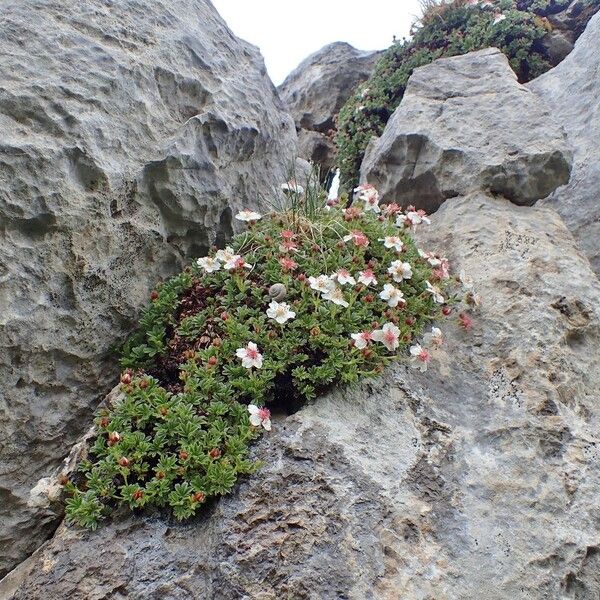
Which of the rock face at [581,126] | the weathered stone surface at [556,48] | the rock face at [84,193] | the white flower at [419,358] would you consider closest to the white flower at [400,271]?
the white flower at [419,358]

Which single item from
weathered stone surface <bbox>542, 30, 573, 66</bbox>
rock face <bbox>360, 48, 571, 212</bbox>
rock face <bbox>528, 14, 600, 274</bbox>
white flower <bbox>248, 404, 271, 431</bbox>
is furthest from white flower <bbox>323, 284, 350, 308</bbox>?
weathered stone surface <bbox>542, 30, 573, 66</bbox>

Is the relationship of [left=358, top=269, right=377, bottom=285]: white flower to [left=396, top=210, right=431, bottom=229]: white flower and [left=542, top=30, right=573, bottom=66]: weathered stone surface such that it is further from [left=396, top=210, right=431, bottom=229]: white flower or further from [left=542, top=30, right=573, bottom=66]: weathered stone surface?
[left=542, top=30, right=573, bottom=66]: weathered stone surface

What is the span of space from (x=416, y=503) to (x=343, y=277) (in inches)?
51.2

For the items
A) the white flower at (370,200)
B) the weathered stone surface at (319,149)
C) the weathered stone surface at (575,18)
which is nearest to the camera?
the white flower at (370,200)

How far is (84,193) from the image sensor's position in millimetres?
3020

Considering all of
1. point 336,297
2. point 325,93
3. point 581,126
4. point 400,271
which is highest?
point 581,126

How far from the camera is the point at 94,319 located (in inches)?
120

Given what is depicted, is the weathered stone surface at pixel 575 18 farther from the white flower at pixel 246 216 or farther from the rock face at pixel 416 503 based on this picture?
the white flower at pixel 246 216

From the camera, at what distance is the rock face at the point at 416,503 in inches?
87.7

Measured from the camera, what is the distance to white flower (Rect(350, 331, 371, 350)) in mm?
2930

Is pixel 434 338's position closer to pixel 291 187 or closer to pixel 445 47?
pixel 291 187

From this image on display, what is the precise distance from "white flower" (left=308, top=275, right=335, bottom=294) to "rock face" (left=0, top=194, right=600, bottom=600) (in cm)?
58

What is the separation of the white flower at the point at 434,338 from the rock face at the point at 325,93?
20.3ft

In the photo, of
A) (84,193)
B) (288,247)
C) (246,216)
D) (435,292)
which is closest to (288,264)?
(288,247)
